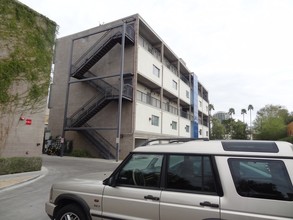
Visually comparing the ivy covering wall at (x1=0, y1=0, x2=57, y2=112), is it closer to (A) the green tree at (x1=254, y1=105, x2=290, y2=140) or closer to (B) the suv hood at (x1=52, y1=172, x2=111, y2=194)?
(B) the suv hood at (x1=52, y1=172, x2=111, y2=194)

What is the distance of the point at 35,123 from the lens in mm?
14414

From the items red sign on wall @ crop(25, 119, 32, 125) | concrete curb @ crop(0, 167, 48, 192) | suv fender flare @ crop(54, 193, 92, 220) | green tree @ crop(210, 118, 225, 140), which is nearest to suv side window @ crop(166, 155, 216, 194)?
suv fender flare @ crop(54, 193, 92, 220)

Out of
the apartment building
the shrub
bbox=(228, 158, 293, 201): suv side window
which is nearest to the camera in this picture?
bbox=(228, 158, 293, 201): suv side window

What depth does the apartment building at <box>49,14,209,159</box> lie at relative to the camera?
82.1 ft

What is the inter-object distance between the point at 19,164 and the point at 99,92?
15423 millimetres

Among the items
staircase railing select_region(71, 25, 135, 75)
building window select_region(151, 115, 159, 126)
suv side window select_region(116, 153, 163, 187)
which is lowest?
suv side window select_region(116, 153, 163, 187)

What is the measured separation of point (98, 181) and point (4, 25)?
40.9 feet

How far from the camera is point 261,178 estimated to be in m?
3.07

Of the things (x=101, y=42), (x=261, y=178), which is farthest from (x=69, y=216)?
(x=101, y=42)

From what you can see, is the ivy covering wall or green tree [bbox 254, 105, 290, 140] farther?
green tree [bbox 254, 105, 290, 140]

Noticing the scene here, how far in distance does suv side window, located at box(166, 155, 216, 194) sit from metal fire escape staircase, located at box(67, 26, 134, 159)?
20.6 metres

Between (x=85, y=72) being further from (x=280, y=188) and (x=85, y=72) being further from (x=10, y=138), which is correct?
(x=280, y=188)

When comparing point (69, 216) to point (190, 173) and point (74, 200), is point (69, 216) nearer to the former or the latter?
point (74, 200)

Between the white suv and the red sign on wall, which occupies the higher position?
the red sign on wall
